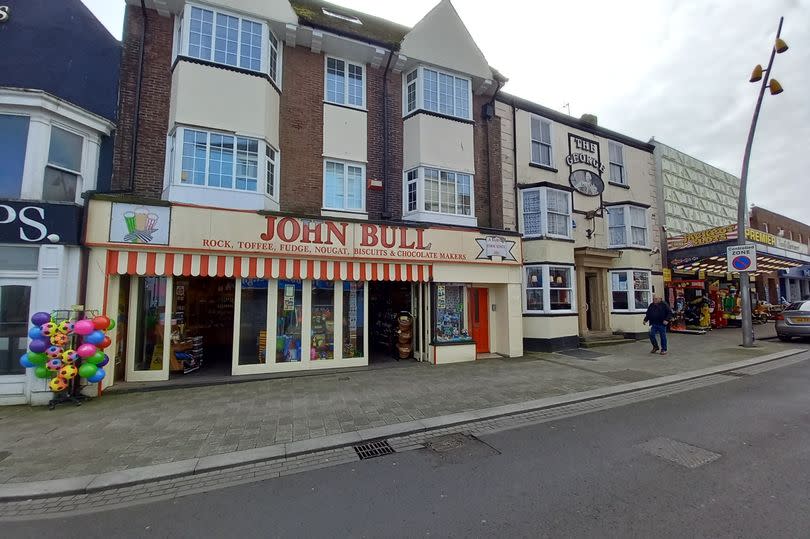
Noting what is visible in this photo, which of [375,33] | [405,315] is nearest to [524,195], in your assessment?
[405,315]

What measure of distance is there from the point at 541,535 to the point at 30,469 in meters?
5.87

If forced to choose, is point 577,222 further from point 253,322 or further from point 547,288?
point 253,322

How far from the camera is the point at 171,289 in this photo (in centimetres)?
858

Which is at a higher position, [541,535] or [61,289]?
[61,289]

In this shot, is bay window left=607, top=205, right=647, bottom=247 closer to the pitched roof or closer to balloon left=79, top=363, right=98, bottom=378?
the pitched roof

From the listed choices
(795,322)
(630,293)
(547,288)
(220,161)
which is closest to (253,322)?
(220,161)

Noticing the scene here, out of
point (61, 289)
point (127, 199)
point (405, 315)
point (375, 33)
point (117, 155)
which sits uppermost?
point (375, 33)

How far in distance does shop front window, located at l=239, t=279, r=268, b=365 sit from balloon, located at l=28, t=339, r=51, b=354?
3.46 m

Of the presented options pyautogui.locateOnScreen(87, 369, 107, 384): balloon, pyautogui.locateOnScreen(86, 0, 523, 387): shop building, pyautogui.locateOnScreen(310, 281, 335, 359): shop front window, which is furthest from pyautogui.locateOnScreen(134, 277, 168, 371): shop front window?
pyautogui.locateOnScreen(310, 281, 335, 359): shop front window

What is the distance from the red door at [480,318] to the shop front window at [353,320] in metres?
4.02

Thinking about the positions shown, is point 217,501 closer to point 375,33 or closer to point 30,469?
point 30,469

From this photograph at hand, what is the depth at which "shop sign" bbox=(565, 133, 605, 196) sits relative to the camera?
1538 cm

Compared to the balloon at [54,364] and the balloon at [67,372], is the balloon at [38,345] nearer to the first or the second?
the balloon at [54,364]

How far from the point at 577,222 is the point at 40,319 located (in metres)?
16.6
